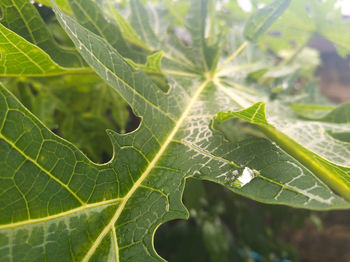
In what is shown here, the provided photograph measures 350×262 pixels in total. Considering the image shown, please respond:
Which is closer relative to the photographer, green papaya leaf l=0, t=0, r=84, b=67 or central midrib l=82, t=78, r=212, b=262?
central midrib l=82, t=78, r=212, b=262

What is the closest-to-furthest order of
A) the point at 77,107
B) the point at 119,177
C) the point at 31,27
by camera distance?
the point at 119,177
the point at 31,27
the point at 77,107

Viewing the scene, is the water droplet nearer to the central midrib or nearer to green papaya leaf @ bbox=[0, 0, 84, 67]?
the central midrib

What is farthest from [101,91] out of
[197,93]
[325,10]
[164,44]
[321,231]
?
[321,231]

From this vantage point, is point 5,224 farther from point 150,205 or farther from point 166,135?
point 166,135

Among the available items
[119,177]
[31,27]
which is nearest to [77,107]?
[31,27]

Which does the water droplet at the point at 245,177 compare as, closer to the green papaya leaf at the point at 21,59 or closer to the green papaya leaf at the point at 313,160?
the green papaya leaf at the point at 313,160

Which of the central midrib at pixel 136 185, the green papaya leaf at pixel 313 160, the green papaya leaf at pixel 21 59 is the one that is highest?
the green papaya leaf at pixel 21 59

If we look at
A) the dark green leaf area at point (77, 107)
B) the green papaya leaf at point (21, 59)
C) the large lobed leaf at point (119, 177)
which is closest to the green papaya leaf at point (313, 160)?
the large lobed leaf at point (119, 177)

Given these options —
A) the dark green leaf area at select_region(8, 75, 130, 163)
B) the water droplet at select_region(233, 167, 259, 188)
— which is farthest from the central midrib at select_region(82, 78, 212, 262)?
the dark green leaf area at select_region(8, 75, 130, 163)

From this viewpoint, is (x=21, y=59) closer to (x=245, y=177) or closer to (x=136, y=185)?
(x=136, y=185)
